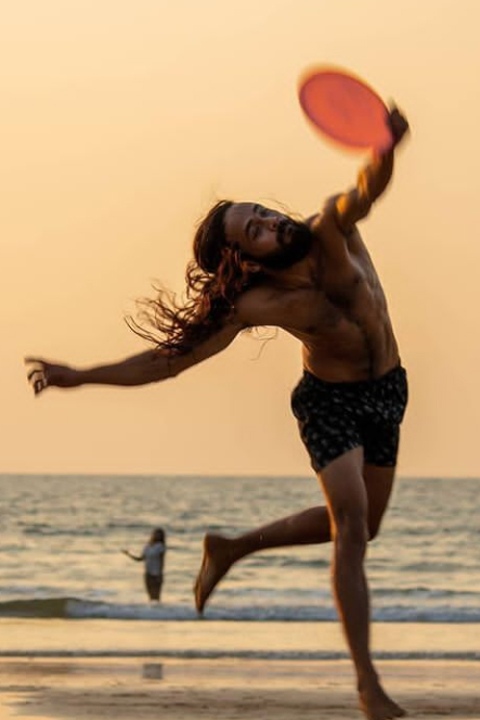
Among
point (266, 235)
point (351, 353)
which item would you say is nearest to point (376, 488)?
point (351, 353)

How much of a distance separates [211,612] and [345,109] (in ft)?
54.8

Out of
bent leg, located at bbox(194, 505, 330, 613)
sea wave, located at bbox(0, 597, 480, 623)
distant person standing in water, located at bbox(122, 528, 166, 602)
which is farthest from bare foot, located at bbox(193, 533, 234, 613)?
distant person standing in water, located at bbox(122, 528, 166, 602)

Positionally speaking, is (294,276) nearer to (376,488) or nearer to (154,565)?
(376,488)

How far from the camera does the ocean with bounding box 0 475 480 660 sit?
72.4 ft

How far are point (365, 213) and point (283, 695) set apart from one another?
19.6 ft

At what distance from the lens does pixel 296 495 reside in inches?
2832

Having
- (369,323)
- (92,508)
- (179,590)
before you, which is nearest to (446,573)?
(179,590)

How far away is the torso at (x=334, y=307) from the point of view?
1101cm

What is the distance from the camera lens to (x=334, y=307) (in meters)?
11.2

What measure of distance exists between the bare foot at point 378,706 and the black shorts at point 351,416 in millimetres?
1097

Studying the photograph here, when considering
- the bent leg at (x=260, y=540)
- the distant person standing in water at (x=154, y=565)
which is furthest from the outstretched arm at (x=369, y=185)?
the distant person standing in water at (x=154, y=565)

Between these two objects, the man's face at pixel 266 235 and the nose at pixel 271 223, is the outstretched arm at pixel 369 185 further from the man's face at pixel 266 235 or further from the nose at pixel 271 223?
the nose at pixel 271 223

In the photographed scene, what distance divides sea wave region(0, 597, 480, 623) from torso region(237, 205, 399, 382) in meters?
14.8

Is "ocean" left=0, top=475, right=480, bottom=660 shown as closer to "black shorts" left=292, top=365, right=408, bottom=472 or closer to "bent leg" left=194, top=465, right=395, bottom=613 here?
"bent leg" left=194, top=465, right=395, bottom=613
